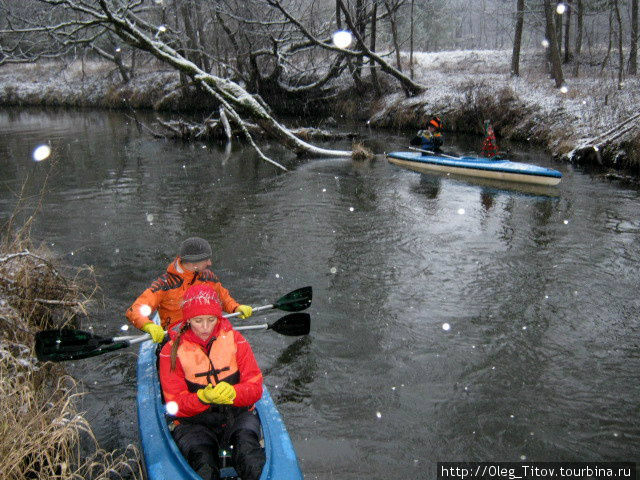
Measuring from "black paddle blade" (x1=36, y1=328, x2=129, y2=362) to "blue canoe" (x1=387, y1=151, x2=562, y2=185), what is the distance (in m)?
9.98

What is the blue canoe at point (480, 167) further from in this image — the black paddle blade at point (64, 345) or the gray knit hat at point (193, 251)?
the black paddle blade at point (64, 345)

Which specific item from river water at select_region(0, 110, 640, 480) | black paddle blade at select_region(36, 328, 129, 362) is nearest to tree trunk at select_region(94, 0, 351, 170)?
river water at select_region(0, 110, 640, 480)

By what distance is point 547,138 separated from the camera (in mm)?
17000

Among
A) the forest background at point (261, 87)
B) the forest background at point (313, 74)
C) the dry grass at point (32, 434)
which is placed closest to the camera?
the dry grass at point (32, 434)

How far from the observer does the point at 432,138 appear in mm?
14406

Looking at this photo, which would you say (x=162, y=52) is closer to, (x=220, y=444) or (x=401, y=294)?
(x=401, y=294)

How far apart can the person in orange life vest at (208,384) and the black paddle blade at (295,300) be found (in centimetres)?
208

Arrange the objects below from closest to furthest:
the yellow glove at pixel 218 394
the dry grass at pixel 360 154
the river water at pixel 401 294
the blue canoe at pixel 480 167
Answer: the yellow glove at pixel 218 394
the river water at pixel 401 294
the blue canoe at pixel 480 167
the dry grass at pixel 360 154

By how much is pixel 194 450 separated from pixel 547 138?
16532 millimetres

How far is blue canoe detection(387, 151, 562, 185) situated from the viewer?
11773mm

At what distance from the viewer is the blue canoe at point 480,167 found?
1177 cm

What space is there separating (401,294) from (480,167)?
22.0 ft

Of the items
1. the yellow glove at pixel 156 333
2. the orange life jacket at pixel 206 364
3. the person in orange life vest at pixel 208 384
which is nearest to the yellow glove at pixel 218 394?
the person in orange life vest at pixel 208 384

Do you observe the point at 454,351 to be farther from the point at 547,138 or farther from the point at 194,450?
the point at 547,138
